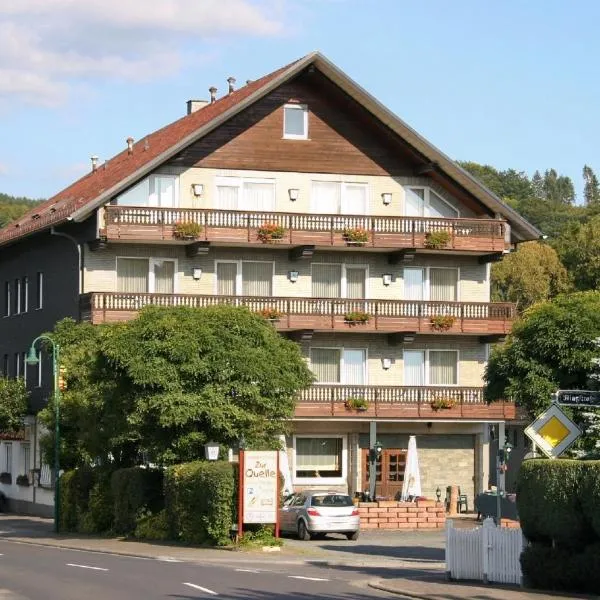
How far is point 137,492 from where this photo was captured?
45094 millimetres

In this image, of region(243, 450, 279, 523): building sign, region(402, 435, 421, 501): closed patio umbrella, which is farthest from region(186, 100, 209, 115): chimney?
region(243, 450, 279, 523): building sign

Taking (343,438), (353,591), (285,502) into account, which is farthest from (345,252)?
(353,591)

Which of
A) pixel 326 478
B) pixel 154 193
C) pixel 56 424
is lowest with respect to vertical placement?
pixel 326 478

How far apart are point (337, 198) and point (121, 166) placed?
899cm

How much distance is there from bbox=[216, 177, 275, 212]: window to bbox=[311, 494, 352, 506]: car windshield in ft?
54.3

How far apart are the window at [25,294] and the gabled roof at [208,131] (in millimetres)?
2068


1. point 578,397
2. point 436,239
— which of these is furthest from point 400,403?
point 578,397

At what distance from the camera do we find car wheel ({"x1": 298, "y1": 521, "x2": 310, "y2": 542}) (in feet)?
147

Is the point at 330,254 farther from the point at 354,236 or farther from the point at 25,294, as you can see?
the point at 25,294

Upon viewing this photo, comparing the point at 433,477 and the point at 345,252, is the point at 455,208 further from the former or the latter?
the point at 433,477

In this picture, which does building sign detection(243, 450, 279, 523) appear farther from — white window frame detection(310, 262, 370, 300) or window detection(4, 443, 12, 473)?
window detection(4, 443, 12, 473)

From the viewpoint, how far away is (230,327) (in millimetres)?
44906

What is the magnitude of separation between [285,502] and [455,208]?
59.1ft

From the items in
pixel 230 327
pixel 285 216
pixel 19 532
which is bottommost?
pixel 19 532
